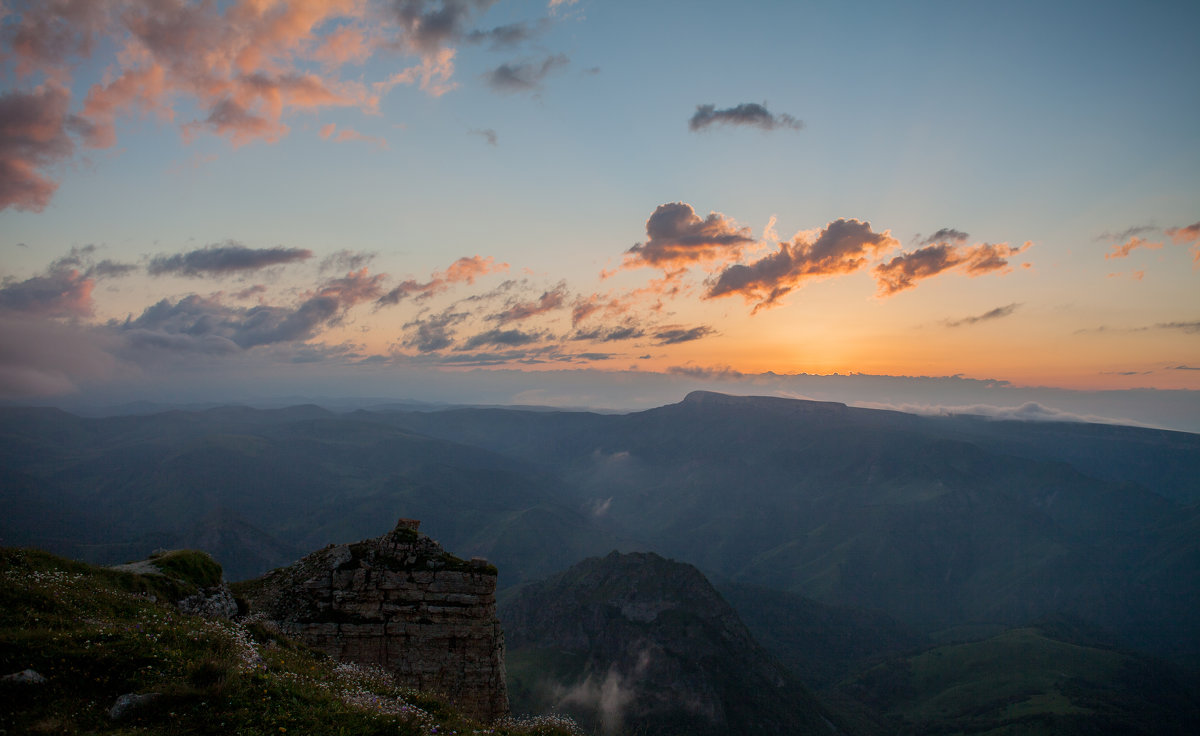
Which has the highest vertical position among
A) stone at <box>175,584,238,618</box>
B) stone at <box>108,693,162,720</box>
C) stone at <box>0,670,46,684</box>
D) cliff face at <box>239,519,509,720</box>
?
stone at <box>0,670,46,684</box>

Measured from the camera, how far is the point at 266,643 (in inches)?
820

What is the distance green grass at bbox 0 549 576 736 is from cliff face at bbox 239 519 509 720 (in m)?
7.53

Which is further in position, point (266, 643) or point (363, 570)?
point (363, 570)

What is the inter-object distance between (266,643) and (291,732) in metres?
9.66

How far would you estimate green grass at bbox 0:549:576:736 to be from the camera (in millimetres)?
12242

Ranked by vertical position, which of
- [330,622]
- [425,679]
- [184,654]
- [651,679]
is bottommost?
[651,679]

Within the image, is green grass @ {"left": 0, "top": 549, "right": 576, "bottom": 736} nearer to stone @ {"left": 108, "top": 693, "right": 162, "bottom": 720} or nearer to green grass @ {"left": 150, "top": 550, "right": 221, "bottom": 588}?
stone @ {"left": 108, "top": 693, "right": 162, "bottom": 720}

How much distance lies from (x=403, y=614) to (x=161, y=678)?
1552cm

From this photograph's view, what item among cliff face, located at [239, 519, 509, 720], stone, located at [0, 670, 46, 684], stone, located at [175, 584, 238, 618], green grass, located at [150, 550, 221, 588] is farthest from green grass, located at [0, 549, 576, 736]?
cliff face, located at [239, 519, 509, 720]

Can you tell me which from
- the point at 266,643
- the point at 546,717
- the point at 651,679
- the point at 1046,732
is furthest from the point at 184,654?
the point at 1046,732

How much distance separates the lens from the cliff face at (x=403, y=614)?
27562 mm

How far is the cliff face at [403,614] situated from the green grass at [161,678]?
753 centimetres

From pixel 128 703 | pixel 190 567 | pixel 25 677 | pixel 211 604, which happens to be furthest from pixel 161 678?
pixel 190 567

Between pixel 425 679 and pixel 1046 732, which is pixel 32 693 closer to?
pixel 425 679
